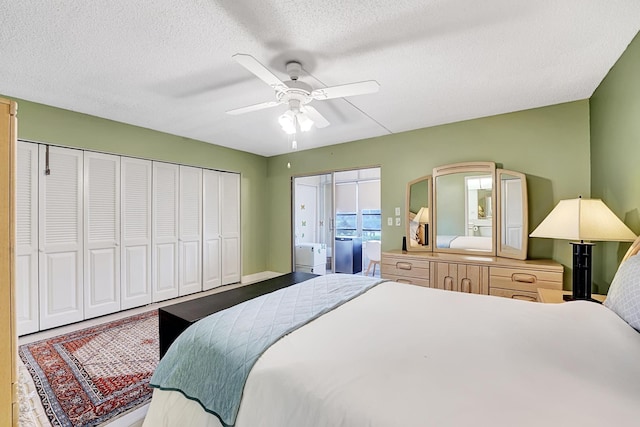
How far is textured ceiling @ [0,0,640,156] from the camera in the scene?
1584 millimetres

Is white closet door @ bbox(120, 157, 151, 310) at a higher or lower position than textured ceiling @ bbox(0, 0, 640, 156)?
lower

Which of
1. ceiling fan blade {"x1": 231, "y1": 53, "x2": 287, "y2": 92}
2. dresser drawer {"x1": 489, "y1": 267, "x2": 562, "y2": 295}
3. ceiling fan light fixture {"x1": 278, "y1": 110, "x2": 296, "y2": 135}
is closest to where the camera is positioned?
ceiling fan blade {"x1": 231, "y1": 53, "x2": 287, "y2": 92}

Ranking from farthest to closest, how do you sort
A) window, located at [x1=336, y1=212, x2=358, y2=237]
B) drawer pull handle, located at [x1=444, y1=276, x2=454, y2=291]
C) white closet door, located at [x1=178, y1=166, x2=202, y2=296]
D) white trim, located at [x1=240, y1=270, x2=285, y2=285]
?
1. window, located at [x1=336, y1=212, x2=358, y2=237]
2. white trim, located at [x1=240, y1=270, x2=285, y2=285]
3. white closet door, located at [x1=178, y1=166, x2=202, y2=296]
4. drawer pull handle, located at [x1=444, y1=276, x2=454, y2=291]

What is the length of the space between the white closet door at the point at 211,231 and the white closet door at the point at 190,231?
0.08 metres

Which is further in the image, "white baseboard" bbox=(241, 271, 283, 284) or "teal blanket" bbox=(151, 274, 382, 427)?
"white baseboard" bbox=(241, 271, 283, 284)

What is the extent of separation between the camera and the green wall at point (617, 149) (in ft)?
6.04

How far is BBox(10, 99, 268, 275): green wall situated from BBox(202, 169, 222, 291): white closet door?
26cm

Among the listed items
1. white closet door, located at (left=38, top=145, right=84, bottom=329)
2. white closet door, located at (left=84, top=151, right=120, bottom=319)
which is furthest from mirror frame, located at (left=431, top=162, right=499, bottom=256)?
white closet door, located at (left=38, top=145, right=84, bottom=329)

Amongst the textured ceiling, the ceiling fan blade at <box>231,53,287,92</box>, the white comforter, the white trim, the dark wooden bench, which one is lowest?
the white trim

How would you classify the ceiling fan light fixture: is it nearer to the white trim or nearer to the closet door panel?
the closet door panel

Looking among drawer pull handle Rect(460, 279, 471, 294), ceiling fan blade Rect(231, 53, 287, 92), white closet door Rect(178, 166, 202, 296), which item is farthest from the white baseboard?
ceiling fan blade Rect(231, 53, 287, 92)

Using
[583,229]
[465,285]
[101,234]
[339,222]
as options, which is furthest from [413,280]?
[101,234]

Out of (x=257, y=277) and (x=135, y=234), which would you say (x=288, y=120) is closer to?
(x=135, y=234)

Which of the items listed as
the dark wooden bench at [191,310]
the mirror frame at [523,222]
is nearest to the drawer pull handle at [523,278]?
the mirror frame at [523,222]
